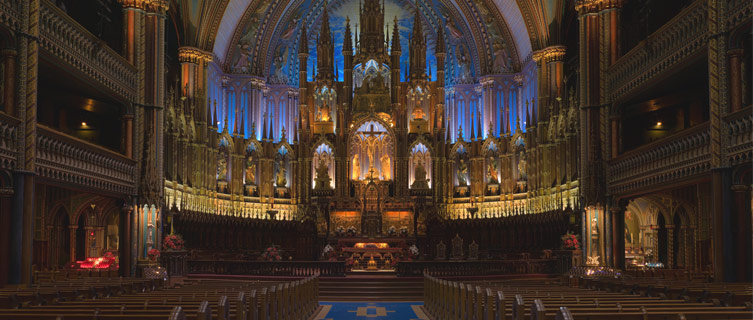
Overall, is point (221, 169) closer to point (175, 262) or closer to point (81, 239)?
point (81, 239)

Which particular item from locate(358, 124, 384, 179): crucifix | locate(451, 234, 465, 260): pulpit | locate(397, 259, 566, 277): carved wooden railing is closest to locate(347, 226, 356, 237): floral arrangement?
locate(358, 124, 384, 179): crucifix

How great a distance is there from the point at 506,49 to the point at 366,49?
7683mm

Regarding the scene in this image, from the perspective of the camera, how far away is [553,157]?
35594 mm

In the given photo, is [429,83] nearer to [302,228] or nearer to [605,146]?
[302,228]

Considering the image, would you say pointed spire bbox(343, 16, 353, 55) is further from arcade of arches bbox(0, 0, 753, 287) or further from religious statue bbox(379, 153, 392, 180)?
religious statue bbox(379, 153, 392, 180)

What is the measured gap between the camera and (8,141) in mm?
19516

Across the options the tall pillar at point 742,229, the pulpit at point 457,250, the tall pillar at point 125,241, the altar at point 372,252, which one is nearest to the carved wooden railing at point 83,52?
the tall pillar at point 125,241

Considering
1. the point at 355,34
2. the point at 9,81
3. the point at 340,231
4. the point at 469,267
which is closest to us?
the point at 9,81

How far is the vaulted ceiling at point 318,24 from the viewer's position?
36625 millimetres

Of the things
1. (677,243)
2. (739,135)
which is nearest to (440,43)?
(677,243)

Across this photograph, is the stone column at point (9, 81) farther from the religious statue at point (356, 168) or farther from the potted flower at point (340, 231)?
the religious statue at point (356, 168)

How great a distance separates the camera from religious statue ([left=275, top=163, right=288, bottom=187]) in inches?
1662

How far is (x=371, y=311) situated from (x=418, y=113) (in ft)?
71.5

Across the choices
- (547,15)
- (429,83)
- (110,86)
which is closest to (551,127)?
(547,15)
